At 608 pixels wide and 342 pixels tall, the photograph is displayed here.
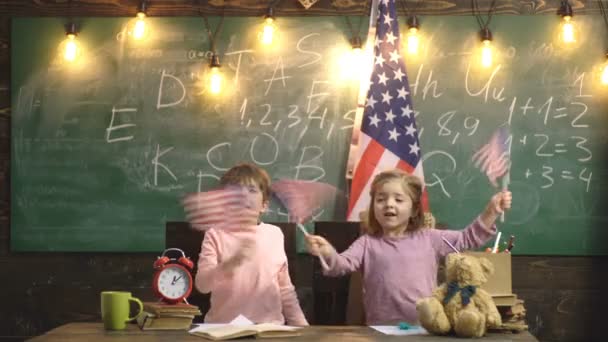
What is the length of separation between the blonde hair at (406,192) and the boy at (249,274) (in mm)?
401

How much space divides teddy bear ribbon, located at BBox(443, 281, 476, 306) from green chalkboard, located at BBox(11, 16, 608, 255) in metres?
1.99

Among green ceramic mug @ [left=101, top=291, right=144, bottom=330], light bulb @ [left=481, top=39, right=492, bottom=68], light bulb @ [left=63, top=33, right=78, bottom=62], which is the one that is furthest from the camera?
light bulb @ [left=63, top=33, right=78, bottom=62]

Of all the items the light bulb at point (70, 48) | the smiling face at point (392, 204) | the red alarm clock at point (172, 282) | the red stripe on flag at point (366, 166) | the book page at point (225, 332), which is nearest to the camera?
the book page at point (225, 332)

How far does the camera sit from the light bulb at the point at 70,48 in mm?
4477

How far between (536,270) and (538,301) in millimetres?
160

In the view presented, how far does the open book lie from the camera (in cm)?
233

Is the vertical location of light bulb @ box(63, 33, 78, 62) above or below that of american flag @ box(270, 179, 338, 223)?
above

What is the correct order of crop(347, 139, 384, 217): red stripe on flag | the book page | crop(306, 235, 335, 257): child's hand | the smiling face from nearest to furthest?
1. the book page
2. crop(306, 235, 335, 257): child's hand
3. the smiling face
4. crop(347, 139, 384, 217): red stripe on flag

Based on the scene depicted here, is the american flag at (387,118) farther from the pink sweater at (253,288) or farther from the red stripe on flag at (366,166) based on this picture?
the pink sweater at (253,288)

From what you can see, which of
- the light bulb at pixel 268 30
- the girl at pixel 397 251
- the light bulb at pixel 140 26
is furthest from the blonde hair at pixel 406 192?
the light bulb at pixel 140 26

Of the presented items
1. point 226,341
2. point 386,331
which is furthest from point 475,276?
point 226,341

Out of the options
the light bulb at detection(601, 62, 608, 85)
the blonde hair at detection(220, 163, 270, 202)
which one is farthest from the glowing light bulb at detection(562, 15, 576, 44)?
the blonde hair at detection(220, 163, 270, 202)

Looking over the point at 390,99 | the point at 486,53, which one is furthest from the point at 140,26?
the point at 486,53

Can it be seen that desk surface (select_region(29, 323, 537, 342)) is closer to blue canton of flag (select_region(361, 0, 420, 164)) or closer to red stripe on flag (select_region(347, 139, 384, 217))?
red stripe on flag (select_region(347, 139, 384, 217))
